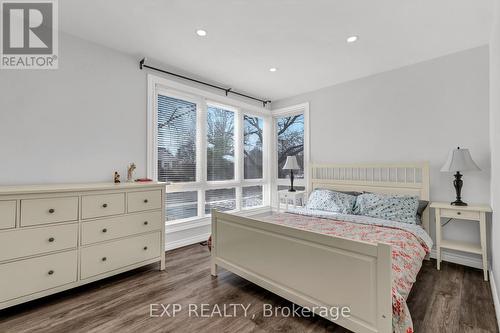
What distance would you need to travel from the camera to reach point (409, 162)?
3203 mm

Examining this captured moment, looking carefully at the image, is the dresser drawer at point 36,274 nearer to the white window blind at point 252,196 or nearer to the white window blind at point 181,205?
the white window blind at point 181,205

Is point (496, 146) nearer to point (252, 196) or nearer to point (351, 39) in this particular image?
point (351, 39)

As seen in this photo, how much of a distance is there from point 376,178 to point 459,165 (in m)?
1.02

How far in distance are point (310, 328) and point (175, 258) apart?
193 centimetres

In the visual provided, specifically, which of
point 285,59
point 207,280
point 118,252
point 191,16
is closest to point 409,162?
point 285,59

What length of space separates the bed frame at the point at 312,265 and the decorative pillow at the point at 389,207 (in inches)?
12.8

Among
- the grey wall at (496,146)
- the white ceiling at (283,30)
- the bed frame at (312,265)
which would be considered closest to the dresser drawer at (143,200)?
the bed frame at (312,265)

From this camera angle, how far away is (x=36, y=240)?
1934 mm

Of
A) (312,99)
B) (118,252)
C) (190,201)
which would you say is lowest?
(118,252)

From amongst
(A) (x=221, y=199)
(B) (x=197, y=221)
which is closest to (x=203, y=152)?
(A) (x=221, y=199)

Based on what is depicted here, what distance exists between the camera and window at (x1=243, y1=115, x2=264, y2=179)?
4.62m

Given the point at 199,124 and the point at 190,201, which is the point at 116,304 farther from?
the point at 199,124

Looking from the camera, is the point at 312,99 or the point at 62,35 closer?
the point at 62,35
